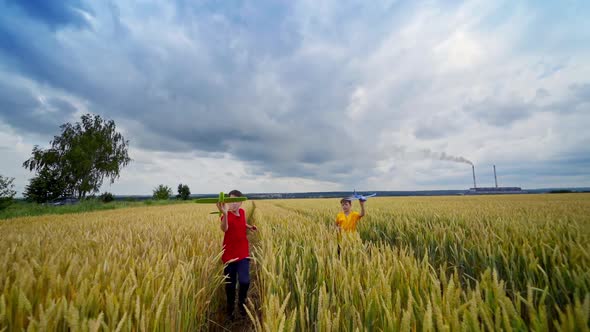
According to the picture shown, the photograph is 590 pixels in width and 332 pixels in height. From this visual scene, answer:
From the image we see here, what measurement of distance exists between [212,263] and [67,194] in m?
43.2

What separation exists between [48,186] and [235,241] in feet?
141

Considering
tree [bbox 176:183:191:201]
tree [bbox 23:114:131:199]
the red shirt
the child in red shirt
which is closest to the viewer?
the child in red shirt

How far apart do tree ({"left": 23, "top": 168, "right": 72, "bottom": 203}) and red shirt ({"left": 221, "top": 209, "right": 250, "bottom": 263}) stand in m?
41.5

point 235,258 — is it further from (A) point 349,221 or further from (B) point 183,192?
(B) point 183,192

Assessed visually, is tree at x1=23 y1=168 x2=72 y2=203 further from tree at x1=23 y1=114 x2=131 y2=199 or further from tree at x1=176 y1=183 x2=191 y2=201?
tree at x1=176 y1=183 x2=191 y2=201

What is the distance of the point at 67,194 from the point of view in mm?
32344

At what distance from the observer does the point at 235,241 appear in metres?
3.22

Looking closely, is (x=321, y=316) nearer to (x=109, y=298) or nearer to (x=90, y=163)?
(x=109, y=298)

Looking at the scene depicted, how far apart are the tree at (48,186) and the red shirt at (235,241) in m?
41.5

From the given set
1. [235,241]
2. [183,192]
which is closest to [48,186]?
[183,192]

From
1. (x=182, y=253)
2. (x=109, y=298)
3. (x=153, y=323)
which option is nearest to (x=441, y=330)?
(x=153, y=323)

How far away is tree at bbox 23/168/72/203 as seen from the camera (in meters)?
30.8

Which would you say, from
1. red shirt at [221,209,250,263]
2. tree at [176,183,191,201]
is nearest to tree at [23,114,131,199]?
tree at [176,183,191,201]

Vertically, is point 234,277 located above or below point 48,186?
below
